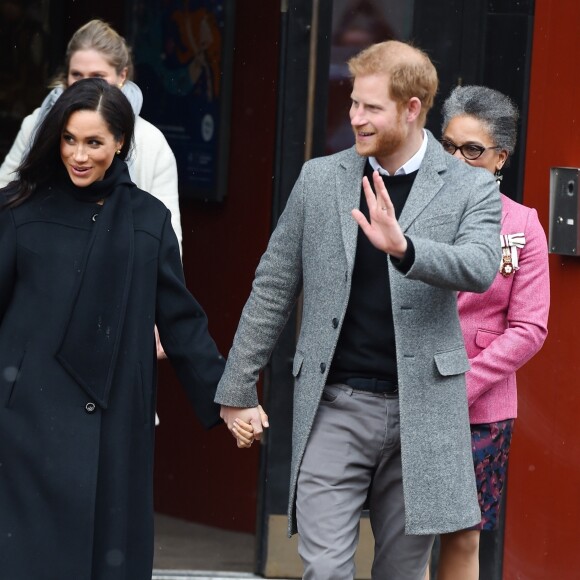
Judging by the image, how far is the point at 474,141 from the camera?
5.30 metres

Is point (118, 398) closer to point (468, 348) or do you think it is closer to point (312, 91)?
point (468, 348)

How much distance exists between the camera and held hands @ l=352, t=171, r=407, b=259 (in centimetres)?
415

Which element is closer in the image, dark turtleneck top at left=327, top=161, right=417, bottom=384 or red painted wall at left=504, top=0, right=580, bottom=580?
dark turtleneck top at left=327, top=161, right=417, bottom=384

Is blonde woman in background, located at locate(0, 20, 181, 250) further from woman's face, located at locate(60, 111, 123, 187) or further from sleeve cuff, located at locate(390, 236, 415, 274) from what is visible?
sleeve cuff, located at locate(390, 236, 415, 274)

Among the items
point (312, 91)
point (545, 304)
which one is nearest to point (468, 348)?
point (545, 304)

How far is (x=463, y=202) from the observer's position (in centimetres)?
453

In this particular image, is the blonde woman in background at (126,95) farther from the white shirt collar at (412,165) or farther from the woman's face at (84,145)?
the white shirt collar at (412,165)

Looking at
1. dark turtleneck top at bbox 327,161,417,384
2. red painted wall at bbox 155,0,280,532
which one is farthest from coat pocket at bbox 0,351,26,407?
red painted wall at bbox 155,0,280,532

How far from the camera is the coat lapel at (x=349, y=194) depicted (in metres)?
4.52

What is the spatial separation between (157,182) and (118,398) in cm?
130

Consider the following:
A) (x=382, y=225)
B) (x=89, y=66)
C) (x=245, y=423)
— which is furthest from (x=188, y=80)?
(x=382, y=225)

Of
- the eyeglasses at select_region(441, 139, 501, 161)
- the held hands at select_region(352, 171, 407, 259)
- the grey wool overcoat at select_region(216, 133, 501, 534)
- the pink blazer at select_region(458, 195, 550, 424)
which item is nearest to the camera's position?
the held hands at select_region(352, 171, 407, 259)

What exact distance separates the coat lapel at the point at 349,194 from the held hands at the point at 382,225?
283 mm

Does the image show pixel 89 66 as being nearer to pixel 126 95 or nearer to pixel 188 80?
pixel 126 95
